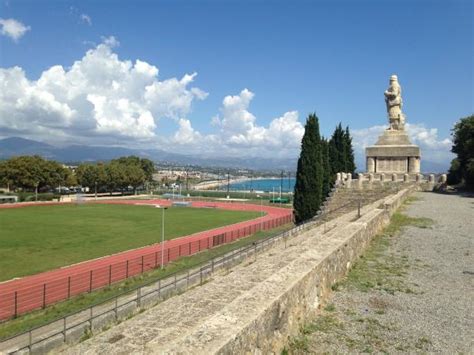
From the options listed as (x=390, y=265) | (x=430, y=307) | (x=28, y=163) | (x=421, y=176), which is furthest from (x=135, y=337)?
(x=28, y=163)

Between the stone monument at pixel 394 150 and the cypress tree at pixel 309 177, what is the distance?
28.1 ft

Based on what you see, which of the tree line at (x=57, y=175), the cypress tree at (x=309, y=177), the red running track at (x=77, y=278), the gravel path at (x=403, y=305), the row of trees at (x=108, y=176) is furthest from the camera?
the row of trees at (x=108, y=176)

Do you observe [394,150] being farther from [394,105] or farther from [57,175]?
[57,175]

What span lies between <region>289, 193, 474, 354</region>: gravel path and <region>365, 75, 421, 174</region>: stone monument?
24.9 meters

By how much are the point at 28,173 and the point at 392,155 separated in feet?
211

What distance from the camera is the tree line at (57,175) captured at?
240 feet

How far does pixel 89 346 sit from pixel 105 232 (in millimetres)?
34472

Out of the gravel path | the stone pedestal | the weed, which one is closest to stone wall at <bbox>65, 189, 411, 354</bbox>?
the weed

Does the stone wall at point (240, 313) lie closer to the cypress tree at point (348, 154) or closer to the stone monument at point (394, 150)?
the stone monument at point (394, 150)

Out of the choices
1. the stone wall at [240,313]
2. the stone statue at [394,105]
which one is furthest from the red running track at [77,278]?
the stone statue at [394,105]

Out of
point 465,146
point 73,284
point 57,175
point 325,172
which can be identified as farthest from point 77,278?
point 57,175

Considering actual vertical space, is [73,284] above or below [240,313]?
below

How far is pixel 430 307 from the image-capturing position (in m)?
7.91

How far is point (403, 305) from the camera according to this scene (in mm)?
7957
